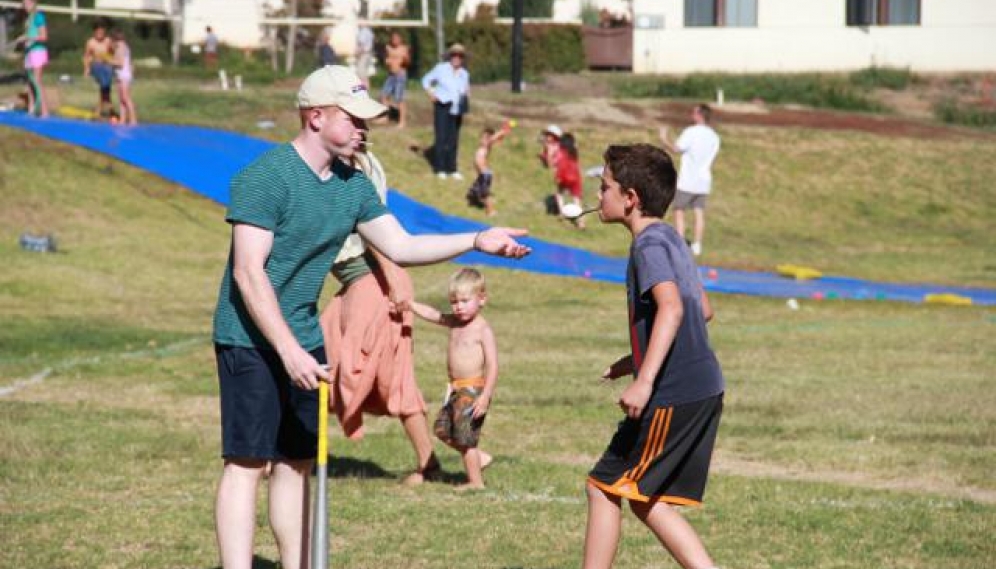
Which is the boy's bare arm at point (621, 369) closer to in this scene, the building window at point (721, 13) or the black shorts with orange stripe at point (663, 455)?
the black shorts with orange stripe at point (663, 455)

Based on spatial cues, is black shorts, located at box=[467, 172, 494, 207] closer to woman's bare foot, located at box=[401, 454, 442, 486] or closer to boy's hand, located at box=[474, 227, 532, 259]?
woman's bare foot, located at box=[401, 454, 442, 486]

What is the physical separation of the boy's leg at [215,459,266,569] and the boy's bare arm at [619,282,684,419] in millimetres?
1428

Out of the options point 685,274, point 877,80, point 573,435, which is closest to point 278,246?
point 685,274

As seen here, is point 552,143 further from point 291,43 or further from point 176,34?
point 176,34

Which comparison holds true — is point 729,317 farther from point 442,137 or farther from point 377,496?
point 377,496

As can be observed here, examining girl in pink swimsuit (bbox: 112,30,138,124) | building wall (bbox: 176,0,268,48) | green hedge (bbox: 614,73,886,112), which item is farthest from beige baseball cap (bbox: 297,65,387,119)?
building wall (bbox: 176,0,268,48)

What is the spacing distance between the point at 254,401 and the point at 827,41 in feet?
148

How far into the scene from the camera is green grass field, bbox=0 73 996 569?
8.37 m

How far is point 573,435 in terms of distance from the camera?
11.7 metres

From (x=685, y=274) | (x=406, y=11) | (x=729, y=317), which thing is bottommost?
(x=729, y=317)

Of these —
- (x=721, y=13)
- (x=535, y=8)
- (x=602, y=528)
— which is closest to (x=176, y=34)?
(x=535, y=8)

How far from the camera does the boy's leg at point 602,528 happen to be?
21.9 feet

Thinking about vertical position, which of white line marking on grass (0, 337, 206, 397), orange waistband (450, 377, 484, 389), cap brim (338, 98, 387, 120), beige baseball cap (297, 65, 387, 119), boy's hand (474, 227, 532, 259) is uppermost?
beige baseball cap (297, 65, 387, 119)

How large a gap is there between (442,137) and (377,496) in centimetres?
1870
